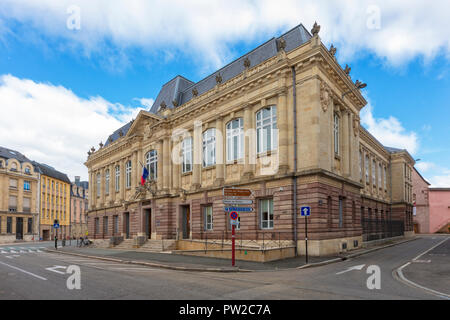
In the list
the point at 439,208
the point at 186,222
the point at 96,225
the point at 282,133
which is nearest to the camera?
the point at 282,133

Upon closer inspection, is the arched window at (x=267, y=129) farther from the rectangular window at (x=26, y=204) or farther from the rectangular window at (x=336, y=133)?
the rectangular window at (x=26, y=204)

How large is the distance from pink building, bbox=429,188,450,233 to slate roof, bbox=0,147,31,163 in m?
81.2

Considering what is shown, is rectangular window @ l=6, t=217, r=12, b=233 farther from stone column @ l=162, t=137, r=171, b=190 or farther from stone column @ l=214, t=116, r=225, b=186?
stone column @ l=214, t=116, r=225, b=186

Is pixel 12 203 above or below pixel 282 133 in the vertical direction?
below

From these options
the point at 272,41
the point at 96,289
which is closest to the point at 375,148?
the point at 272,41

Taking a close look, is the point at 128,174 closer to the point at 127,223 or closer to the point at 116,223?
the point at 127,223

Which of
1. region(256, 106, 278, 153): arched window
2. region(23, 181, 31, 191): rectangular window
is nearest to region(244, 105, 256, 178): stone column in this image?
region(256, 106, 278, 153): arched window

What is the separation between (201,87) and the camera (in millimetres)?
32031

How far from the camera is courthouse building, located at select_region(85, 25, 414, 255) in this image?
2069 centimetres

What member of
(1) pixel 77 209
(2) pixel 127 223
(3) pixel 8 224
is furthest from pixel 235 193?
(1) pixel 77 209

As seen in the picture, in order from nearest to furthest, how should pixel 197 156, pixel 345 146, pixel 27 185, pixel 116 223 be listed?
pixel 345 146, pixel 197 156, pixel 116 223, pixel 27 185

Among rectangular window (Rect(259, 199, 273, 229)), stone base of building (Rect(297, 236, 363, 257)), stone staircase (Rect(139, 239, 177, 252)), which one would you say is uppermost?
rectangular window (Rect(259, 199, 273, 229))

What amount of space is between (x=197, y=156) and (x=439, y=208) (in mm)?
A: 55896

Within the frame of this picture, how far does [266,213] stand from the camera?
2241 centimetres
